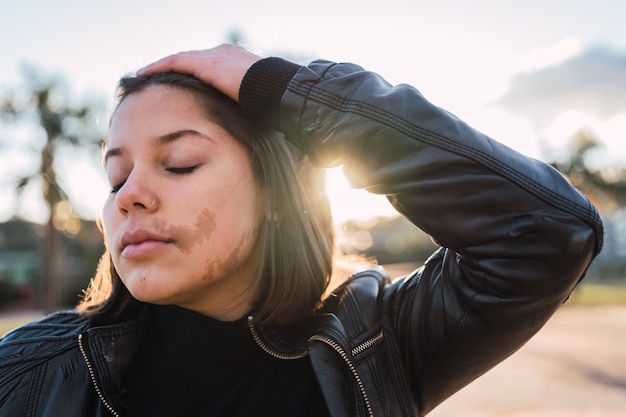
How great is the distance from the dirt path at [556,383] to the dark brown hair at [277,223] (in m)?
4.74

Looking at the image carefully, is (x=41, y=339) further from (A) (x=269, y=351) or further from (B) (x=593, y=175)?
(B) (x=593, y=175)

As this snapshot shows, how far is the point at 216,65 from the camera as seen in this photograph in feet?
5.87

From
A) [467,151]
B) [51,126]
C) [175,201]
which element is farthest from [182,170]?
[51,126]

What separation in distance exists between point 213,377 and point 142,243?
495 millimetres

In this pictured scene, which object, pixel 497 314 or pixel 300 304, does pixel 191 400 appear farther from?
pixel 497 314

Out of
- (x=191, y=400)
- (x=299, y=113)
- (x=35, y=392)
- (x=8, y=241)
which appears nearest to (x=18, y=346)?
(x=35, y=392)

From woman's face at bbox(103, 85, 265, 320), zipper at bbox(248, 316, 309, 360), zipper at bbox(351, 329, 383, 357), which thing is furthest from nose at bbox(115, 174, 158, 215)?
zipper at bbox(351, 329, 383, 357)

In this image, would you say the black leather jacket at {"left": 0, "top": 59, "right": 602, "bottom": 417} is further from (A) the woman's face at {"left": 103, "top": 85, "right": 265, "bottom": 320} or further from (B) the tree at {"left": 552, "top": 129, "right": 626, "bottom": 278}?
(B) the tree at {"left": 552, "top": 129, "right": 626, "bottom": 278}

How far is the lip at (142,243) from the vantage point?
5.32 feet

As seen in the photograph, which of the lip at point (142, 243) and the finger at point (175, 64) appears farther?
the finger at point (175, 64)

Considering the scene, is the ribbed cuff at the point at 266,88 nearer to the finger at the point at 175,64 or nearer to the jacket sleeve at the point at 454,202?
the jacket sleeve at the point at 454,202

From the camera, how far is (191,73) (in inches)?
72.3

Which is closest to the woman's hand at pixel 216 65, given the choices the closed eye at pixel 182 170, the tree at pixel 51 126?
the closed eye at pixel 182 170

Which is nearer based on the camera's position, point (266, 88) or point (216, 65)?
point (266, 88)
